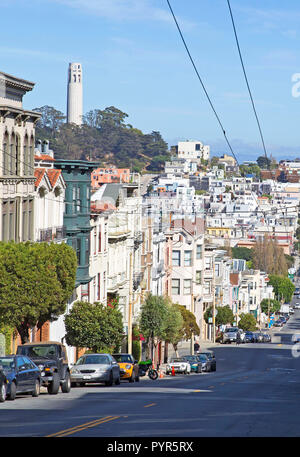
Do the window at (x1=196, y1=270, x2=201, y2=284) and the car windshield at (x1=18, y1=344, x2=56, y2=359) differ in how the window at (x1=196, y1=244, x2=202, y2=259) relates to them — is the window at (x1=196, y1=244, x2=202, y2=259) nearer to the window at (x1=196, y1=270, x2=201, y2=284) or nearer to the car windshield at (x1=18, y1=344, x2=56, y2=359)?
the window at (x1=196, y1=270, x2=201, y2=284)

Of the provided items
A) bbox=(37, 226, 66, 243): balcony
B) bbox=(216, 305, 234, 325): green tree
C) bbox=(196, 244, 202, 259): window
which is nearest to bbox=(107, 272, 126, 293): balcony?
bbox=(37, 226, 66, 243): balcony

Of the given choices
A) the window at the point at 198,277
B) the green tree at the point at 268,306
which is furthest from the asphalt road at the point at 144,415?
the green tree at the point at 268,306

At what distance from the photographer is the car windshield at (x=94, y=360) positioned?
1364 inches

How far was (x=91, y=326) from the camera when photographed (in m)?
47.5

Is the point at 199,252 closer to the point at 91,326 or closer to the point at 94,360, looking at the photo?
the point at 91,326

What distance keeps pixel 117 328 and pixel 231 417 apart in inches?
1134

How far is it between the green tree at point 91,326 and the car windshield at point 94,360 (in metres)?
12.3

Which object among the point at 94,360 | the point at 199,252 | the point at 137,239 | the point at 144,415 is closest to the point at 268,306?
the point at 199,252

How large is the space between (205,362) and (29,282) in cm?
2459

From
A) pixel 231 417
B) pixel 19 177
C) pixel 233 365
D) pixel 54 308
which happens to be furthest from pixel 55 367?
pixel 233 365

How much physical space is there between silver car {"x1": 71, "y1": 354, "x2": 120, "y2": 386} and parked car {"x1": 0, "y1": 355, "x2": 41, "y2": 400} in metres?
6.41

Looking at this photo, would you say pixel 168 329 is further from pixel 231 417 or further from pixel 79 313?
pixel 231 417

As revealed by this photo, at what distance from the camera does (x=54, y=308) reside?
36344mm

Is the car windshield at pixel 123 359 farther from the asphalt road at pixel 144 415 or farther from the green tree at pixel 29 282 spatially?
the asphalt road at pixel 144 415
